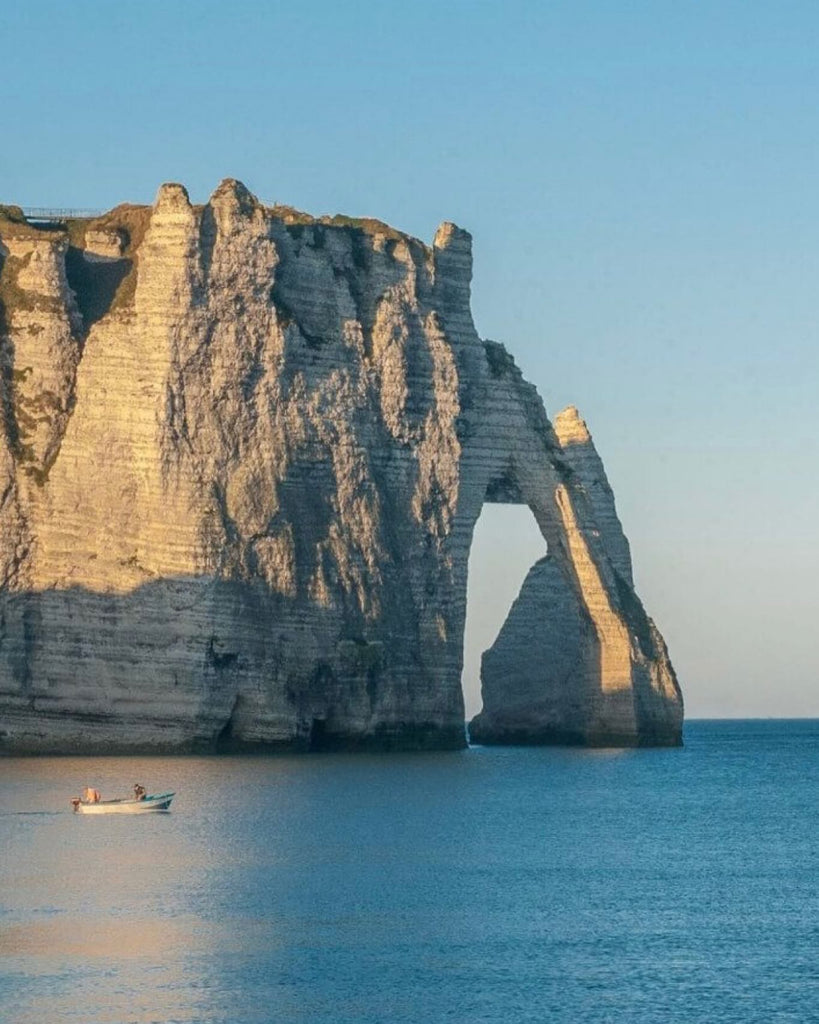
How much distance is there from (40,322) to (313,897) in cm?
4155

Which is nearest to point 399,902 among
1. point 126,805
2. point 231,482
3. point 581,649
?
point 126,805

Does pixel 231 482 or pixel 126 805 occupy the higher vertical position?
pixel 231 482

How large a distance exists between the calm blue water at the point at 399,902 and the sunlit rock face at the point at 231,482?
21.9 feet

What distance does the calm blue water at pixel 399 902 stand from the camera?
33.2 m

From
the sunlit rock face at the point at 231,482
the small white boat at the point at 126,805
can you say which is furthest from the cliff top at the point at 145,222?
the small white boat at the point at 126,805

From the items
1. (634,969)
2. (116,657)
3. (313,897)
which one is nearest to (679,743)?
(116,657)

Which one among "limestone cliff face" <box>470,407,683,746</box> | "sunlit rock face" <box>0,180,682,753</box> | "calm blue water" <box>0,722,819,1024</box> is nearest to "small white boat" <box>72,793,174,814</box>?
"calm blue water" <box>0,722,819,1024</box>

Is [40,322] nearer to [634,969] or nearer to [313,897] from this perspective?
[313,897]

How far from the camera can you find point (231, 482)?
258ft

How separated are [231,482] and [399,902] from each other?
37.7m

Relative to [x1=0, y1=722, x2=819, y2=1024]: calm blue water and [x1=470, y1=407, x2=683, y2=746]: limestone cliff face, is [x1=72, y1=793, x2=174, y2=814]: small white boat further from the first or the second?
[x1=470, y1=407, x2=683, y2=746]: limestone cliff face

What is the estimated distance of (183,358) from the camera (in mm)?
78500

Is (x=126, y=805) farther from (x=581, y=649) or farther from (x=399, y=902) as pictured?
(x=581, y=649)

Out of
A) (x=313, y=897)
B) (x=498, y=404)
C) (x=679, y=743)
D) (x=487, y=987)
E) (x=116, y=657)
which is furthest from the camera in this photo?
(x=679, y=743)
